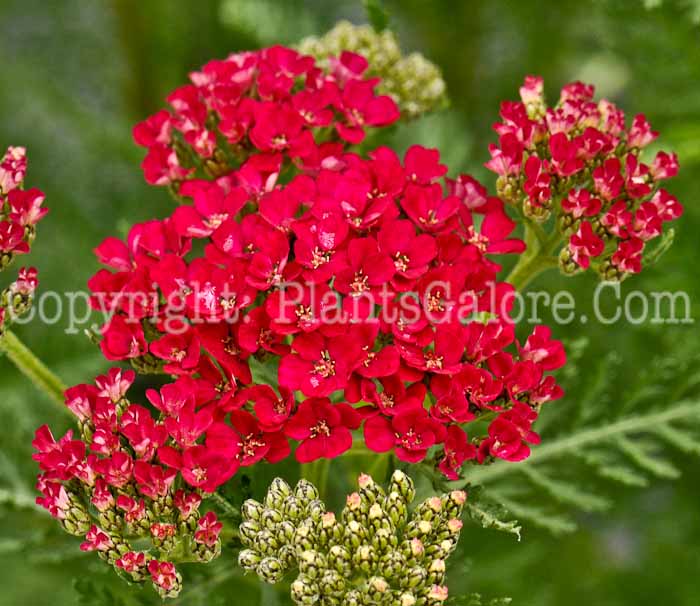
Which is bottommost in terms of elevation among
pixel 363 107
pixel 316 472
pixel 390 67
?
pixel 316 472

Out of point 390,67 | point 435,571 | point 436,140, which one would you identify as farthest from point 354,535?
point 436,140

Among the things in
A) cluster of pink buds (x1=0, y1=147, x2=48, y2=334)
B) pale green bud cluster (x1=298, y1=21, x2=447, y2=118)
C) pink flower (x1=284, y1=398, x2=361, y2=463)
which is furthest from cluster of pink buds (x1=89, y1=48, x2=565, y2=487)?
pale green bud cluster (x1=298, y1=21, x2=447, y2=118)

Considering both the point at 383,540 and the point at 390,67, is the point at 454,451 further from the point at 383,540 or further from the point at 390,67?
the point at 390,67

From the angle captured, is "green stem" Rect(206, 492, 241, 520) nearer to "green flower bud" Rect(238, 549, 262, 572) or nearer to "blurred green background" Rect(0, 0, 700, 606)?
"green flower bud" Rect(238, 549, 262, 572)

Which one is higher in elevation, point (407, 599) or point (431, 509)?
point (431, 509)

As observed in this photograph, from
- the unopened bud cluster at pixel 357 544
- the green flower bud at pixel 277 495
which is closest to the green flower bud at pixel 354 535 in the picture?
the unopened bud cluster at pixel 357 544

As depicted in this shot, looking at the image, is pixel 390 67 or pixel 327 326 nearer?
pixel 327 326

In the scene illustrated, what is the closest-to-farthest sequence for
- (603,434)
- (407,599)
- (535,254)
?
(407,599), (535,254), (603,434)
